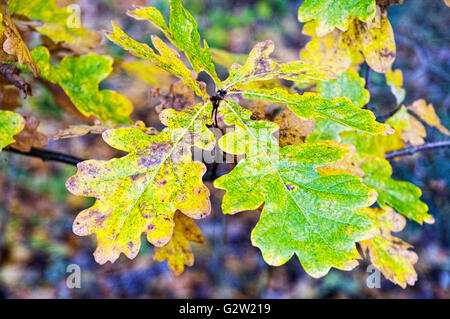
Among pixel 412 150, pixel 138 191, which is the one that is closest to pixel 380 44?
pixel 412 150

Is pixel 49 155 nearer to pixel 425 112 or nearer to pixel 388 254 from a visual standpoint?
pixel 388 254

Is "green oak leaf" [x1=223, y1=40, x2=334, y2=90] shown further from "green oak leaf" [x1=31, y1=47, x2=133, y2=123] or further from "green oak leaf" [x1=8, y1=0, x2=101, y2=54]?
"green oak leaf" [x1=8, y1=0, x2=101, y2=54]

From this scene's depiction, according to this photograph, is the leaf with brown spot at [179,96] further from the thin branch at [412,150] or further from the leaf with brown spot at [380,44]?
the thin branch at [412,150]

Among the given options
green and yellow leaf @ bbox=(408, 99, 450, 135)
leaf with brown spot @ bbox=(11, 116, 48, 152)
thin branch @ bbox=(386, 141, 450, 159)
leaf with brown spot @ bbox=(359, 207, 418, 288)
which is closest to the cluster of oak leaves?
leaf with brown spot @ bbox=(11, 116, 48, 152)

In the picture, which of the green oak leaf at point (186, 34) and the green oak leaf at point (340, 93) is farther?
the green oak leaf at point (340, 93)

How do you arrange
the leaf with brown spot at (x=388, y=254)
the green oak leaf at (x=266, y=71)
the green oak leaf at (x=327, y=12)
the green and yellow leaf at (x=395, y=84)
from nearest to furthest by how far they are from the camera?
1. the green oak leaf at (x=266, y=71)
2. the green oak leaf at (x=327, y=12)
3. the leaf with brown spot at (x=388, y=254)
4. the green and yellow leaf at (x=395, y=84)

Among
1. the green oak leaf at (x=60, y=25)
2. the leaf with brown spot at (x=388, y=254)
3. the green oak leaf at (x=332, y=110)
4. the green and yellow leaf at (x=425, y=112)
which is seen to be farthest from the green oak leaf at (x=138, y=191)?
the green and yellow leaf at (x=425, y=112)

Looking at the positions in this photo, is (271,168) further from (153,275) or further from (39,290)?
(39,290)

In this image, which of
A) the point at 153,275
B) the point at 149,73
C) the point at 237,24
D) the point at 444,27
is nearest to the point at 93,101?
the point at 149,73
